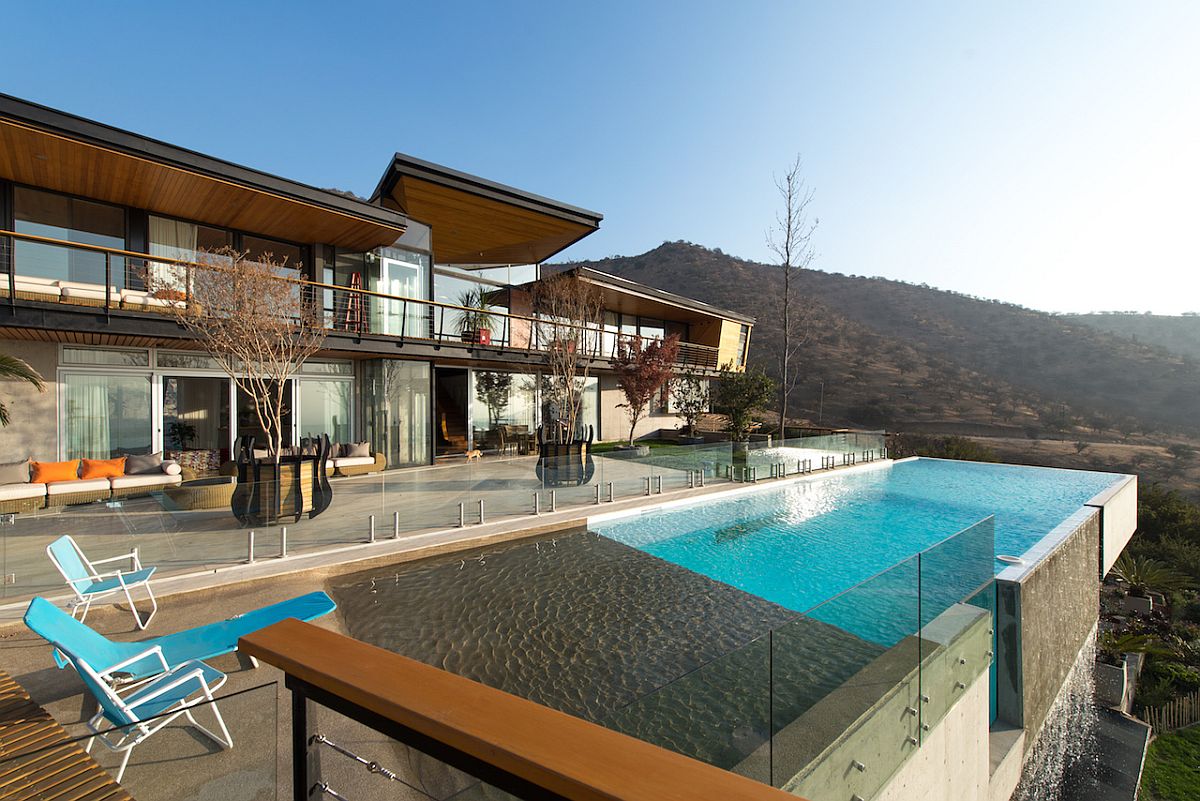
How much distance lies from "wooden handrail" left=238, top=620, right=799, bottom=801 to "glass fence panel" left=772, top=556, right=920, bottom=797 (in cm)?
234

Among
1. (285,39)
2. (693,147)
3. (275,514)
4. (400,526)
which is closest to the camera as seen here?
(275,514)

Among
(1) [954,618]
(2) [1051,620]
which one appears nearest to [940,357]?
(2) [1051,620]

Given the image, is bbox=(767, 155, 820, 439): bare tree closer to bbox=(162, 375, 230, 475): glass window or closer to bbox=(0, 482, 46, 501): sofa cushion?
bbox=(162, 375, 230, 475): glass window

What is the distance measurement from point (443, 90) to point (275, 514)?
54.3 ft

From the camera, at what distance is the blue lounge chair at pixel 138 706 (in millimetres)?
1693

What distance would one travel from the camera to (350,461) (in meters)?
12.1

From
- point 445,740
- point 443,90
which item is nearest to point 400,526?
point 445,740

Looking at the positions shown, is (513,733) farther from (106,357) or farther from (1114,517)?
(1114,517)

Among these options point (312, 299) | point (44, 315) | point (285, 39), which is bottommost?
point (44, 315)

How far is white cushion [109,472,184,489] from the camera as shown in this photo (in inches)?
364

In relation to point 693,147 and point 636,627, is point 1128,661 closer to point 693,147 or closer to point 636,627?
point 636,627

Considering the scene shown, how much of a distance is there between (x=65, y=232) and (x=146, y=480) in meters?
5.12

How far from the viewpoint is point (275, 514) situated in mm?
7289

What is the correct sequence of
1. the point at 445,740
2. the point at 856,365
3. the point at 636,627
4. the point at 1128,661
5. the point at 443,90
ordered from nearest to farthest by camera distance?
the point at 445,740
the point at 636,627
the point at 1128,661
the point at 443,90
the point at 856,365
